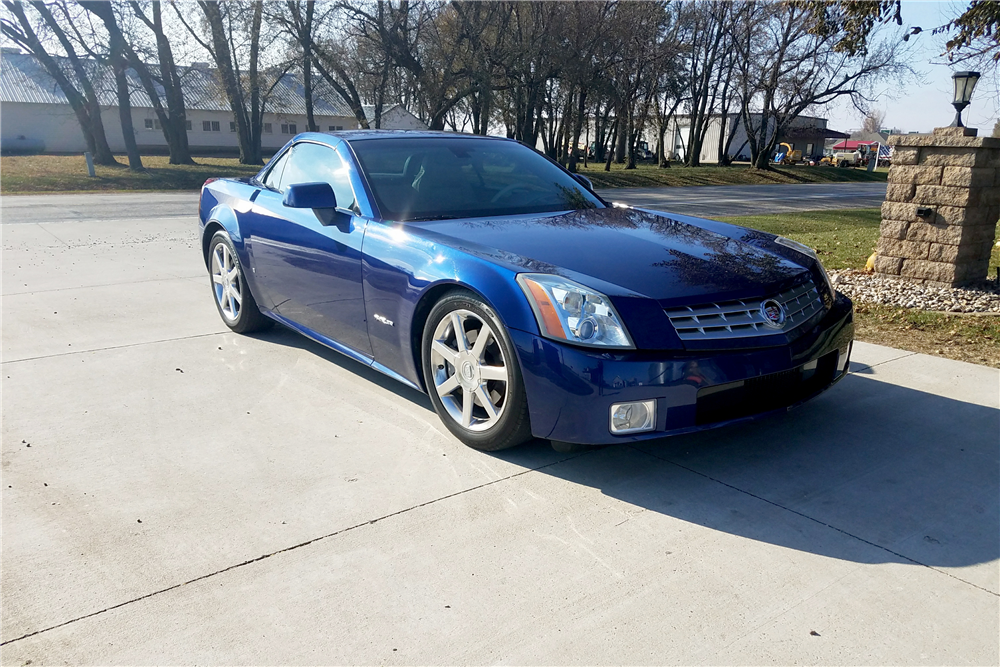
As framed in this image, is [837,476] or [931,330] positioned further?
[931,330]

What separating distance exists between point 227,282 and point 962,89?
22.9ft

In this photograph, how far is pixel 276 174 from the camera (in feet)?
17.1

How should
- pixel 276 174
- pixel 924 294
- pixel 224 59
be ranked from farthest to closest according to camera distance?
pixel 224 59
pixel 924 294
pixel 276 174

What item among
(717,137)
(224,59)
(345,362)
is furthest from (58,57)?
(717,137)

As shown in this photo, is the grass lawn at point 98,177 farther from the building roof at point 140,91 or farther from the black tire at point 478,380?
the black tire at point 478,380

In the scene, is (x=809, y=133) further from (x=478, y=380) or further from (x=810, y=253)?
(x=478, y=380)

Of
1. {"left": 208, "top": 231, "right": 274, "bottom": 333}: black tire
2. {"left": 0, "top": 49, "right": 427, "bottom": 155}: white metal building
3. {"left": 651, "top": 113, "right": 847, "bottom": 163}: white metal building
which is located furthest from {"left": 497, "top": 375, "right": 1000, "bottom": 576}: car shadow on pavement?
{"left": 651, "top": 113, "right": 847, "bottom": 163}: white metal building

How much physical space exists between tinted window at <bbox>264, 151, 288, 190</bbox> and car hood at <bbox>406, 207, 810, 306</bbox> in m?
1.73

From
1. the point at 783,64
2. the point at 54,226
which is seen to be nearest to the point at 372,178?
the point at 54,226

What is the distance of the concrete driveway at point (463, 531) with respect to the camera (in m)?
2.27

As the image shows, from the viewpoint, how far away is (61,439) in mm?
3725

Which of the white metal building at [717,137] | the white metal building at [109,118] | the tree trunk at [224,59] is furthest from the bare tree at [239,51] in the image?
the white metal building at [717,137]

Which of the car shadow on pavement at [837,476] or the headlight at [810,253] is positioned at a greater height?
the headlight at [810,253]

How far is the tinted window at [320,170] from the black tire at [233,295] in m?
0.77
